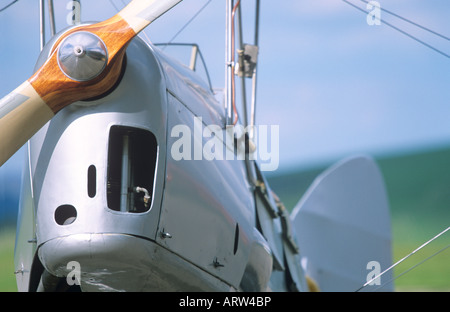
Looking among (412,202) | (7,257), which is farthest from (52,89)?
(412,202)

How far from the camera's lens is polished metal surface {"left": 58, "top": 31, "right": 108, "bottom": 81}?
163 inches

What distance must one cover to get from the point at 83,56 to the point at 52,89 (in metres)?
0.30

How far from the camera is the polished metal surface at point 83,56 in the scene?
413cm

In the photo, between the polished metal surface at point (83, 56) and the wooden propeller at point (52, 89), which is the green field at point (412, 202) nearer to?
the wooden propeller at point (52, 89)

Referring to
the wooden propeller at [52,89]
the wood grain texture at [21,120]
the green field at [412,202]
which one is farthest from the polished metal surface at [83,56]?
the green field at [412,202]

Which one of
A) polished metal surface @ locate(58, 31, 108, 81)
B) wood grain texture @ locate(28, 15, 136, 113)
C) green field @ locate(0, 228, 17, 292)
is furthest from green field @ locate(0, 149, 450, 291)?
polished metal surface @ locate(58, 31, 108, 81)

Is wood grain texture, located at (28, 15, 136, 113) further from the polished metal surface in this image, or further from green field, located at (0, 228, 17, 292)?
green field, located at (0, 228, 17, 292)

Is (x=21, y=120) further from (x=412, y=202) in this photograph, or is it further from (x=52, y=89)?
(x=412, y=202)

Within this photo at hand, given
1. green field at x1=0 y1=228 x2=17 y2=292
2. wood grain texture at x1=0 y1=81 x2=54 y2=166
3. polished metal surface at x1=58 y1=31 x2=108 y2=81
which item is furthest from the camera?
green field at x1=0 y1=228 x2=17 y2=292

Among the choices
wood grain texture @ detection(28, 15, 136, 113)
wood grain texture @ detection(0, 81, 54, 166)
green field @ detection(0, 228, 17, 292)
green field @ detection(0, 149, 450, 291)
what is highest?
green field @ detection(0, 149, 450, 291)

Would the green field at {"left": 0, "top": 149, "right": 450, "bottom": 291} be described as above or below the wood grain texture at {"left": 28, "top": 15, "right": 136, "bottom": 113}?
above

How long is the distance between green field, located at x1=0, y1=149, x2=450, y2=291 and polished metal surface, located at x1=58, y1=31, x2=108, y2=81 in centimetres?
2524

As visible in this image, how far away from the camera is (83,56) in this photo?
4137 millimetres

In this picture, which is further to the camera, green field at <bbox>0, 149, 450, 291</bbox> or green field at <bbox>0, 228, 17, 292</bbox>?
green field at <bbox>0, 149, 450, 291</bbox>
